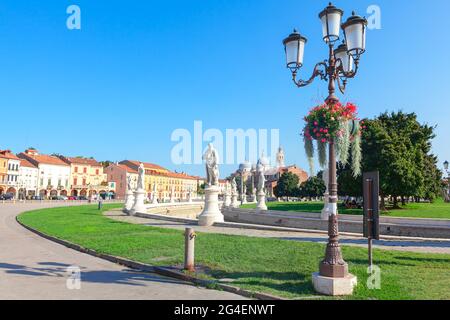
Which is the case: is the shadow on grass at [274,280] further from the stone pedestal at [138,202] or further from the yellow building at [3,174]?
the yellow building at [3,174]

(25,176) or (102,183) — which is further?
(102,183)

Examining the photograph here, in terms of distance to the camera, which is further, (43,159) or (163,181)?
(163,181)

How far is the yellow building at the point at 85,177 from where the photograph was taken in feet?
316

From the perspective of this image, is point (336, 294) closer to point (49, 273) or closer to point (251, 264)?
point (251, 264)

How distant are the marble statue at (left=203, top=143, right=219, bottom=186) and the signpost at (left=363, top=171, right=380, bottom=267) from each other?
1359 centimetres

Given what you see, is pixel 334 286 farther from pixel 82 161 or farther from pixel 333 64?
pixel 82 161

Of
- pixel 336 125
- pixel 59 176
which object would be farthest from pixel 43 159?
pixel 336 125

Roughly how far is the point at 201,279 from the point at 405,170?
30.8 meters

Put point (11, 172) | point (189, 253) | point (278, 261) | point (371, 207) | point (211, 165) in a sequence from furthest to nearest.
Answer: point (11, 172), point (211, 165), point (278, 261), point (189, 253), point (371, 207)

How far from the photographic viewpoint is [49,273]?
8.45 meters

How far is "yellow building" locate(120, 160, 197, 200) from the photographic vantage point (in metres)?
112

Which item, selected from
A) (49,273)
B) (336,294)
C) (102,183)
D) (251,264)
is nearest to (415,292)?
(336,294)

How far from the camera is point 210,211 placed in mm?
19234

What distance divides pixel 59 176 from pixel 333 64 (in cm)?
9628
